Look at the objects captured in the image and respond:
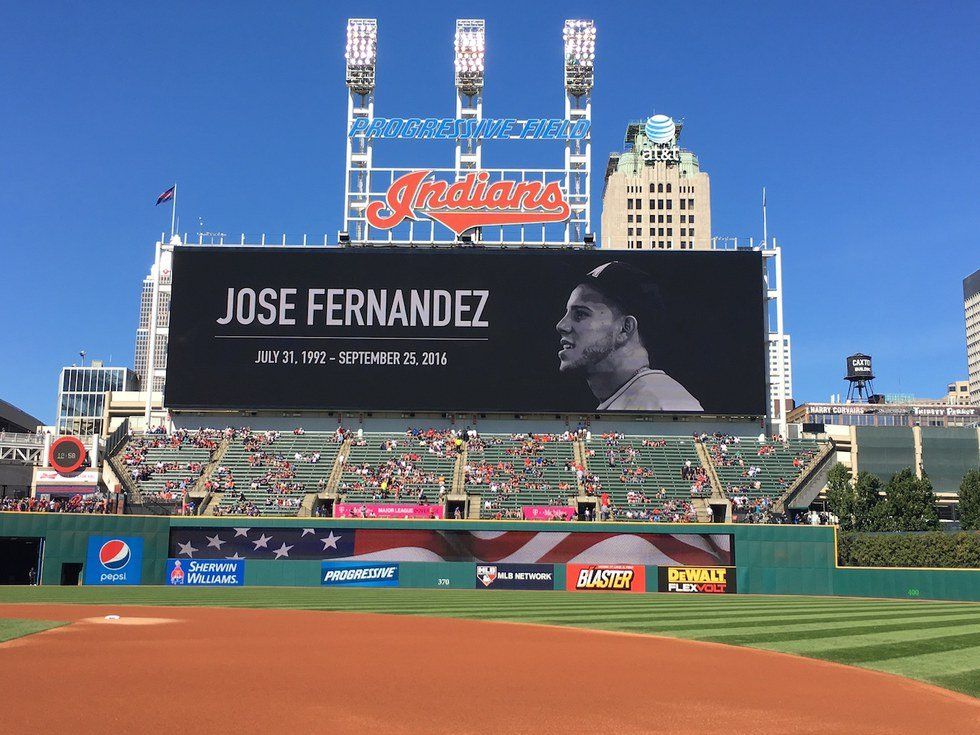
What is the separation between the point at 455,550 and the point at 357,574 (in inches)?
156

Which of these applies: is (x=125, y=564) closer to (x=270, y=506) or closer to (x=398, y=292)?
(x=270, y=506)

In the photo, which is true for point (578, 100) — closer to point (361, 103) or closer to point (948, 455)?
point (361, 103)

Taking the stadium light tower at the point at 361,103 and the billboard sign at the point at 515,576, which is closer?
the billboard sign at the point at 515,576

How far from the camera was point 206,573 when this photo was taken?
37.1 meters

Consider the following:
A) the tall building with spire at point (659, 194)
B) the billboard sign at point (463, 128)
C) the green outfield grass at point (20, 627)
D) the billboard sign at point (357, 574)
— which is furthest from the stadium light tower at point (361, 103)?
the tall building with spire at point (659, 194)

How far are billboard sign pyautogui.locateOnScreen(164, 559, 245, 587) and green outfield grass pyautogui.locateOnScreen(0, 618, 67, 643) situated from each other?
18009 mm

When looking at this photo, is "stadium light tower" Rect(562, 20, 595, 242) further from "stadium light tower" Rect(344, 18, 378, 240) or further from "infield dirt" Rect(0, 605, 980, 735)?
"infield dirt" Rect(0, 605, 980, 735)

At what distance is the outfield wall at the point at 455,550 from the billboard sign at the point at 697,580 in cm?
5

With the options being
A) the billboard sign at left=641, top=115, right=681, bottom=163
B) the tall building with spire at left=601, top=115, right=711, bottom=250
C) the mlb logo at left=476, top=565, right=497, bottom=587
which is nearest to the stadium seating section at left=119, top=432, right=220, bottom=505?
the mlb logo at left=476, top=565, right=497, bottom=587

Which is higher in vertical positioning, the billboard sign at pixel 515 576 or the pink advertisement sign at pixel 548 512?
the pink advertisement sign at pixel 548 512

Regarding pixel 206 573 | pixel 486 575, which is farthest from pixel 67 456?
pixel 486 575

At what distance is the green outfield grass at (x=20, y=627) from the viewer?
53.3ft

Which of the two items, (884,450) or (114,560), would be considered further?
(884,450)

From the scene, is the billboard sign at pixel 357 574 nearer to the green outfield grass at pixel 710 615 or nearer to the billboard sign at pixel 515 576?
the green outfield grass at pixel 710 615
